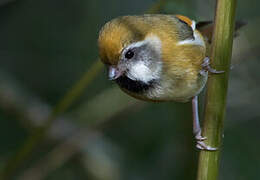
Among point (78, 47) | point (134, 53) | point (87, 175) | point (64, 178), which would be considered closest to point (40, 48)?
point (78, 47)

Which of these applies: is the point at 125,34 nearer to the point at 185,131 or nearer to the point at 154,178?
the point at 185,131

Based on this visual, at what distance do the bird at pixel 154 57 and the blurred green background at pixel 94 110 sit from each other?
0.16 meters

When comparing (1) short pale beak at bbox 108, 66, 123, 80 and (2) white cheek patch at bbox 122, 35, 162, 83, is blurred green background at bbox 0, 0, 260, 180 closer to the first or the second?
(2) white cheek patch at bbox 122, 35, 162, 83

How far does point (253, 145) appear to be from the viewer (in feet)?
15.1

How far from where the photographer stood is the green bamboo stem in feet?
6.52

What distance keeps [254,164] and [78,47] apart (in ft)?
8.62

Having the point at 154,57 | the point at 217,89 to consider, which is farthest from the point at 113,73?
the point at 217,89

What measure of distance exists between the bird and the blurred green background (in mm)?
155

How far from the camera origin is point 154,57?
280cm

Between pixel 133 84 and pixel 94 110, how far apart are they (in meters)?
1.67

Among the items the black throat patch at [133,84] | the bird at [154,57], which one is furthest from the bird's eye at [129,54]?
the black throat patch at [133,84]

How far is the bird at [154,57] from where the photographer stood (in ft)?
8.53

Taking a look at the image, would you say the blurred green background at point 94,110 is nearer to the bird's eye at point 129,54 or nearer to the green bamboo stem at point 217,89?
the bird's eye at point 129,54

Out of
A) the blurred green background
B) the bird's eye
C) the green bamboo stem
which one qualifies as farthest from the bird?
the green bamboo stem
